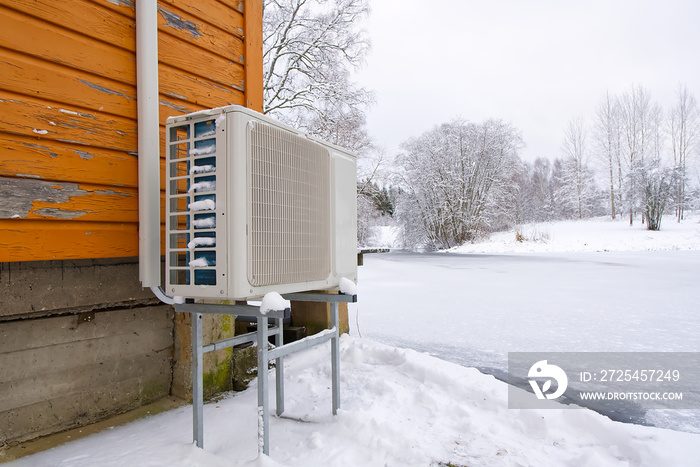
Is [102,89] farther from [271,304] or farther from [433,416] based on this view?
[433,416]

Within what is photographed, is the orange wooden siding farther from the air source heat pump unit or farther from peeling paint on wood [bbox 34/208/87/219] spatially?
the air source heat pump unit

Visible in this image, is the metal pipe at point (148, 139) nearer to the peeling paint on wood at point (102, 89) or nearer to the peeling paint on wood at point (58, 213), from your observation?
the peeling paint on wood at point (102, 89)

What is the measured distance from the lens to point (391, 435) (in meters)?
1.66

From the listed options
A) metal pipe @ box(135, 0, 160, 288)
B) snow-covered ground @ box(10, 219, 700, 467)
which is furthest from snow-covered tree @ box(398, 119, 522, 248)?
metal pipe @ box(135, 0, 160, 288)

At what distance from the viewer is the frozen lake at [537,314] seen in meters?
3.24

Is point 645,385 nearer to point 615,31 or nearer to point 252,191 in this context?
point 252,191

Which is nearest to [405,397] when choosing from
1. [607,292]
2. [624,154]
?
[607,292]

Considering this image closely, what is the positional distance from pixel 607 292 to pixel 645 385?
10.9 feet

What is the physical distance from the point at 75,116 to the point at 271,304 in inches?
46.1

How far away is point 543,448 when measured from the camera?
1666mm

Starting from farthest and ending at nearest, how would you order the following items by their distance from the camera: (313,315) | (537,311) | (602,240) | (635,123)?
1. (635,123)
2. (602,240)
3. (537,311)
4. (313,315)

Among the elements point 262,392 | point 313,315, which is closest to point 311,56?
point 313,315

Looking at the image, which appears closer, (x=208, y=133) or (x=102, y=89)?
(x=208, y=133)

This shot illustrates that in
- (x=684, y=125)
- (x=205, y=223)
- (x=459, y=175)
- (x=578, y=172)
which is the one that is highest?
(x=684, y=125)
